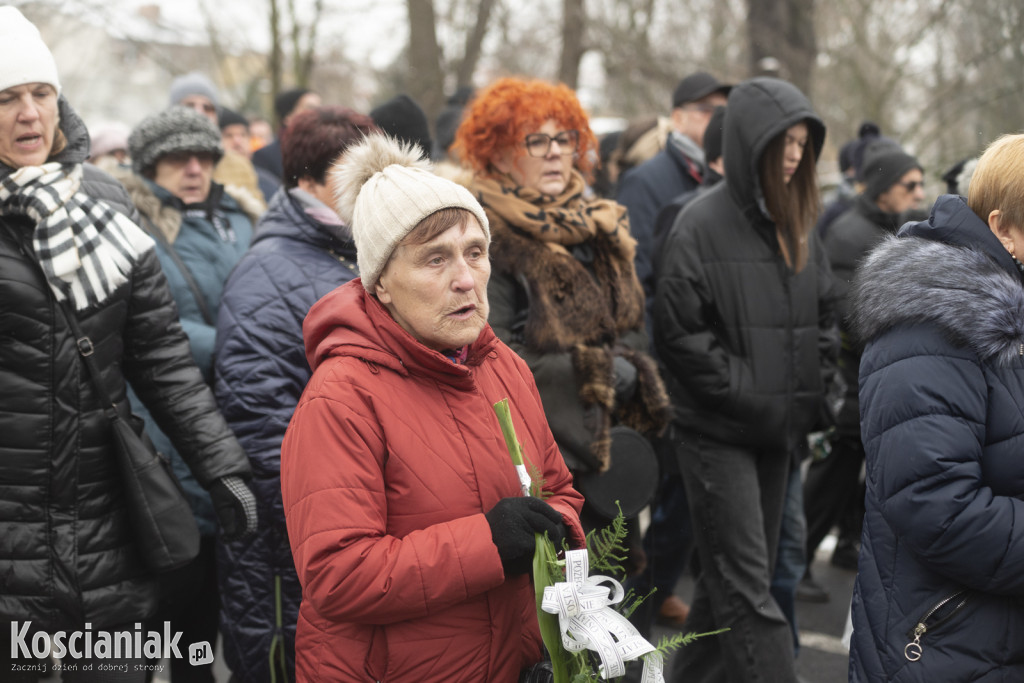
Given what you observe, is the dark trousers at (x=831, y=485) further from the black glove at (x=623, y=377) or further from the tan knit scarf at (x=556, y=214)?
the tan knit scarf at (x=556, y=214)

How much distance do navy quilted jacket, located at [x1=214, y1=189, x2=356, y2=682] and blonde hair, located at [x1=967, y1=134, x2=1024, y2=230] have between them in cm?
199

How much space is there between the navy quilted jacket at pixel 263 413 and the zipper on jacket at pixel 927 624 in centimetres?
190

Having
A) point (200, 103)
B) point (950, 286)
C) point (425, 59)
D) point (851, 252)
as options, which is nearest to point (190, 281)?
point (950, 286)

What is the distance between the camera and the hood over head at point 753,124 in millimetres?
3975

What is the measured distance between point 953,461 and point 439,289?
4.06 ft

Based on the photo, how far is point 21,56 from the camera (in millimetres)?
2883

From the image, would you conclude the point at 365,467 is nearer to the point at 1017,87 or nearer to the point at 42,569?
the point at 42,569

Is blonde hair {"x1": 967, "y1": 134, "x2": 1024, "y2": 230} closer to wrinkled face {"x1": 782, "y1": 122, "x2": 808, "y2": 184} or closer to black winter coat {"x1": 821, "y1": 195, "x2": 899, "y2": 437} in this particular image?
wrinkled face {"x1": 782, "y1": 122, "x2": 808, "y2": 184}

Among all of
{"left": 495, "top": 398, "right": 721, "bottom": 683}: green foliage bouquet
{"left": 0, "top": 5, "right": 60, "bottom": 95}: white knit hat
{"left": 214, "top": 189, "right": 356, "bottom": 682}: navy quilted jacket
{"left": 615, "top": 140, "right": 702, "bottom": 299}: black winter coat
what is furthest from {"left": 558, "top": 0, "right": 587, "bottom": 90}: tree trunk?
{"left": 495, "top": 398, "right": 721, "bottom": 683}: green foliage bouquet

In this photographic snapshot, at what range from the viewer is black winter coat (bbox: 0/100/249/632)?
2758 mm

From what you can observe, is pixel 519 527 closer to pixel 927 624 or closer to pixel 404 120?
pixel 927 624

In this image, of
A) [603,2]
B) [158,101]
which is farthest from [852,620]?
[158,101]

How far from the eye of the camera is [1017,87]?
660 cm

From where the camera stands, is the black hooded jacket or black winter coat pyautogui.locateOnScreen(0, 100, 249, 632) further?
the black hooded jacket
